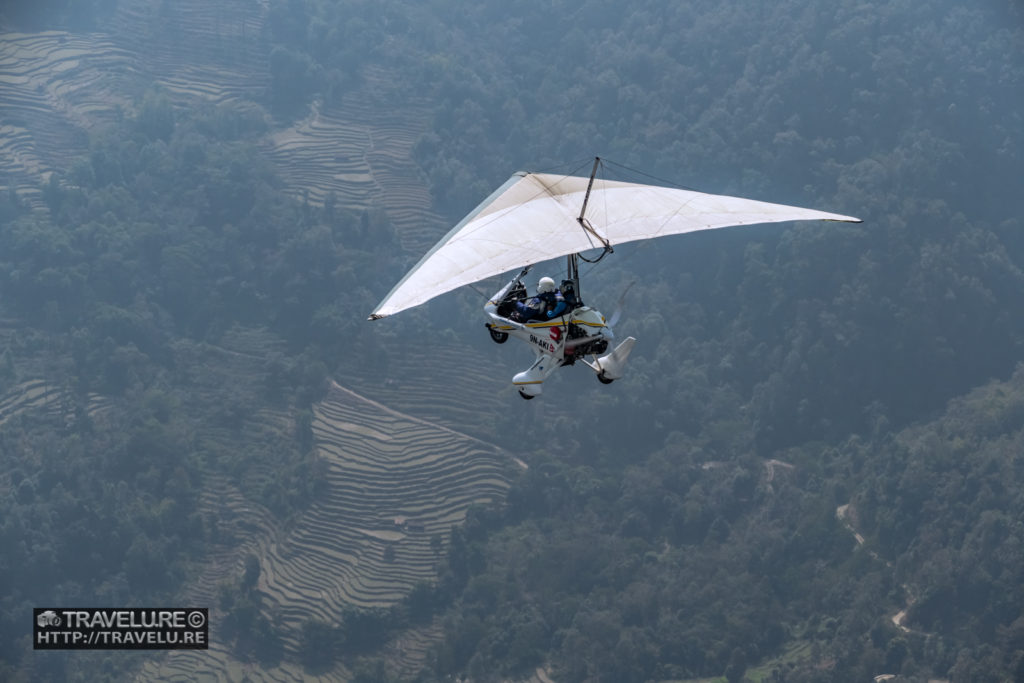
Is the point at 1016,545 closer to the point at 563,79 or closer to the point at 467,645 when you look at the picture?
the point at 467,645

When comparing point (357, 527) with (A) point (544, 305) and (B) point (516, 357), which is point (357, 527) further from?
(A) point (544, 305)

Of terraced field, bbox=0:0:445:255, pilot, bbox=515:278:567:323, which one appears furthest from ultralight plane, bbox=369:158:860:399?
terraced field, bbox=0:0:445:255

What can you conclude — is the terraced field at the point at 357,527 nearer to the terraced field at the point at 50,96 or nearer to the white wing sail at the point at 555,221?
the terraced field at the point at 50,96

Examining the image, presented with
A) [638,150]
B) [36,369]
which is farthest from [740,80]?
[36,369]

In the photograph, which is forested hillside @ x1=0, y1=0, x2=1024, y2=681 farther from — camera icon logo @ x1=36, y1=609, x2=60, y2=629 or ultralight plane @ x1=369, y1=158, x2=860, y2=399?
ultralight plane @ x1=369, y1=158, x2=860, y2=399

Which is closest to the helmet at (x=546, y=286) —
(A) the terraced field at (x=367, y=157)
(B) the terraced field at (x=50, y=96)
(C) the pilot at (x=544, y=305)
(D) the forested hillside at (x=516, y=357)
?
(C) the pilot at (x=544, y=305)

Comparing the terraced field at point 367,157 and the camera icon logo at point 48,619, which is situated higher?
the terraced field at point 367,157

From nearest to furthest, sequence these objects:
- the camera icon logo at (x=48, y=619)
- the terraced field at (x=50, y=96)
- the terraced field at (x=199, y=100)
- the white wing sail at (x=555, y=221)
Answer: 1. the white wing sail at (x=555, y=221)
2. the camera icon logo at (x=48, y=619)
3. the terraced field at (x=199, y=100)
4. the terraced field at (x=50, y=96)
